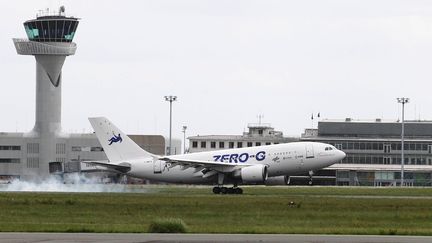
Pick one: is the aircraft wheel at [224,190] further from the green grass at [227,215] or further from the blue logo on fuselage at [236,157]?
the green grass at [227,215]

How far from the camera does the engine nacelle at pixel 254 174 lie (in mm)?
87188

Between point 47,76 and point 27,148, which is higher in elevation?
point 47,76

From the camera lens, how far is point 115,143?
92.6 meters

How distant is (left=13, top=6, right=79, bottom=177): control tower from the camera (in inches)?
7584

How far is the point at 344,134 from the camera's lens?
18412 centimetres

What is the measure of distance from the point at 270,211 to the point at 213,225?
452 inches

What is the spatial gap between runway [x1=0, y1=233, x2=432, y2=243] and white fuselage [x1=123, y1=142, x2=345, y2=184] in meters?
47.1

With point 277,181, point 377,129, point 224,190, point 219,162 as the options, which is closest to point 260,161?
point 219,162

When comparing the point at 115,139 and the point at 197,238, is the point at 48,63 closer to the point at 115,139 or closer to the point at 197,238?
the point at 115,139

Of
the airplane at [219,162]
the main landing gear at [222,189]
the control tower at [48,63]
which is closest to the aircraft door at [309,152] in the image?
the airplane at [219,162]

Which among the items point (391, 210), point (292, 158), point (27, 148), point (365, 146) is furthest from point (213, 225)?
point (27, 148)

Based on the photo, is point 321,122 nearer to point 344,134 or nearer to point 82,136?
point 344,134

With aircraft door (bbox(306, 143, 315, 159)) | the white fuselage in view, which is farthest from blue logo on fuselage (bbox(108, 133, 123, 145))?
aircraft door (bbox(306, 143, 315, 159))

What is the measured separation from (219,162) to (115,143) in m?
9.62
